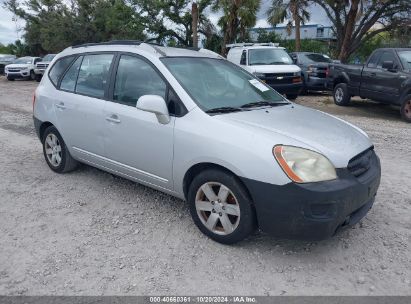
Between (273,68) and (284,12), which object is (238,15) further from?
(273,68)

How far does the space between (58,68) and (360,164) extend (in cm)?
399

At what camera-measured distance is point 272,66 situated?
13164 millimetres

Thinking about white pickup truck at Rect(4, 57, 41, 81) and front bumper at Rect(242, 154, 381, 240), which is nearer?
front bumper at Rect(242, 154, 381, 240)

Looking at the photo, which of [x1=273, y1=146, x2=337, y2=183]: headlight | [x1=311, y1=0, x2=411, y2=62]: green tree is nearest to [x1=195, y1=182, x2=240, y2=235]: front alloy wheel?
[x1=273, y1=146, x2=337, y2=183]: headlight

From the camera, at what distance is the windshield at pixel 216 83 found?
3.87m

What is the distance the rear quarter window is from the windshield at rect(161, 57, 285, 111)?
1.80m

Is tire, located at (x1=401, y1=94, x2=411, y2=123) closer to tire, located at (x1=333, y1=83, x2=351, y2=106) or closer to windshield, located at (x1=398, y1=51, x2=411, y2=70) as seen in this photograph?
windshield, located at (x1=398, y1=51, x2=411, y2=70)

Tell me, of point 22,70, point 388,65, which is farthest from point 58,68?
point 22,70

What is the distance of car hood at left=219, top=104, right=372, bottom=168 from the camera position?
10.6ft

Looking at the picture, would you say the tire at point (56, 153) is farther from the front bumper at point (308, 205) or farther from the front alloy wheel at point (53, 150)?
the front bumper at point (308, 205)

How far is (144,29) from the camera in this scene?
29.1 m

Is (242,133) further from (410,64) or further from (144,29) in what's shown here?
(144,29)

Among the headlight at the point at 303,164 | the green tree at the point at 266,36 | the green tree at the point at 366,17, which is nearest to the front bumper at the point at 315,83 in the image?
the green tree at the point at 366,17

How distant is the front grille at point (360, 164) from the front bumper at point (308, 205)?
0.22 feet
